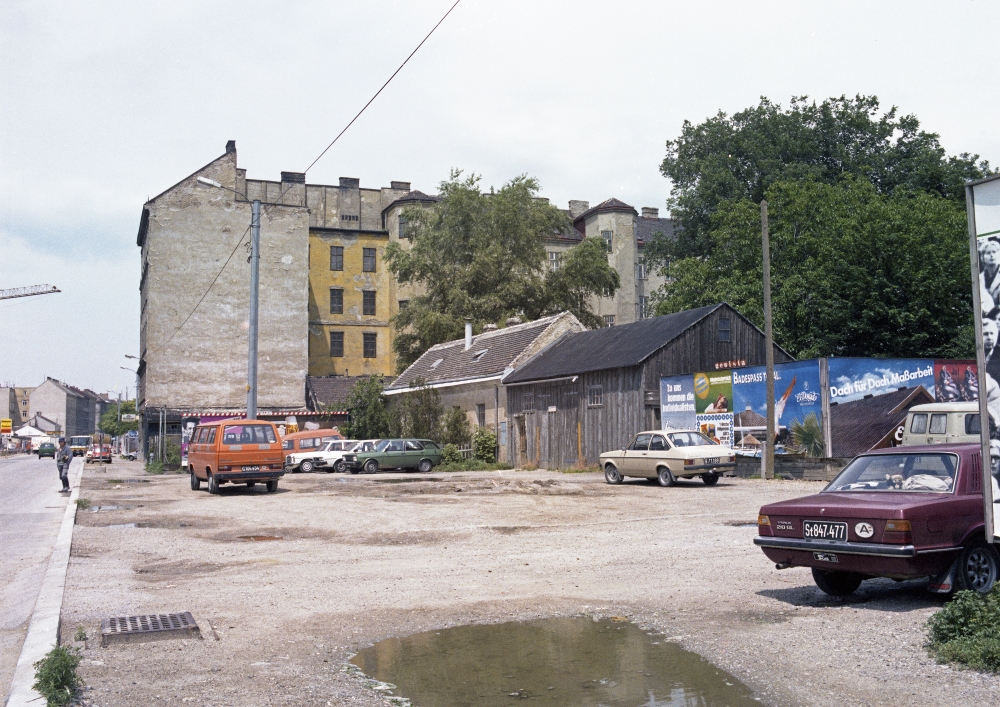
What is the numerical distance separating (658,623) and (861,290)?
40204mm

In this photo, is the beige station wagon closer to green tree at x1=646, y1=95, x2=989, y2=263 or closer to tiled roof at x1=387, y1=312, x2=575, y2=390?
tiled roof at x1=387, y1=312, x2=575, y2=390

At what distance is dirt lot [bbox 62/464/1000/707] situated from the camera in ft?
19.7

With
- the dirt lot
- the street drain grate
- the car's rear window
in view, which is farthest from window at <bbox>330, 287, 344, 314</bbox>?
the street drain grate

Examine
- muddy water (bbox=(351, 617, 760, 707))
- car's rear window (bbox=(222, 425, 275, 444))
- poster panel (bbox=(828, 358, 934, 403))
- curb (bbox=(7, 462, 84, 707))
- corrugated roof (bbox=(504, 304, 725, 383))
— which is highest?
corrugated roof (bbox=(504, 304, 725, 383))

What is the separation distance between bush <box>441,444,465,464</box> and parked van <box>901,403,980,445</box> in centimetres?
2148

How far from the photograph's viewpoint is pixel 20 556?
13023 mm

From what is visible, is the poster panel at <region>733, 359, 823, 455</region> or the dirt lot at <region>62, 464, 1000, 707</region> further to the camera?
the poster panel at <region>733, 359, 823, 455</region>

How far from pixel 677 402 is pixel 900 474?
2352 centimetres

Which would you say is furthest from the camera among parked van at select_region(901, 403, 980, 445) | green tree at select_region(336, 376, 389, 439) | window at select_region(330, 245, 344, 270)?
window at select_region(330, 245, 344, 270)

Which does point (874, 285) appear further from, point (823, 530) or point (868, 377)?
point (823, 530)

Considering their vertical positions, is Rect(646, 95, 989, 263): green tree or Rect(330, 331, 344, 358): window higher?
Rect(646, 95, 989, 263): green tree

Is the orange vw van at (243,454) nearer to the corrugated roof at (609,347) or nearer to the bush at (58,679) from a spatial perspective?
the corrugated roof at (609,347)

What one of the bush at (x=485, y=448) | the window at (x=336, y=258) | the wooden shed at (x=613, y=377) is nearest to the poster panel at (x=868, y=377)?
the wooden shed at (x=613, y=377)

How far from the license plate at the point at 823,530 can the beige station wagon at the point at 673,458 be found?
632 inches
